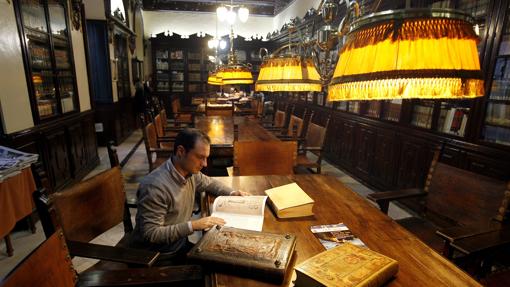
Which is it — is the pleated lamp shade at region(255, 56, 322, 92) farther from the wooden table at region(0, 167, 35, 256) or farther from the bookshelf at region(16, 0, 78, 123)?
the bookshelf at region(16, 0, 78, 123)

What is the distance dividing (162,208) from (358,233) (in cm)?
84

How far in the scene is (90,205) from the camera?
128 cm

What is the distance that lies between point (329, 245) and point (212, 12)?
8994mm

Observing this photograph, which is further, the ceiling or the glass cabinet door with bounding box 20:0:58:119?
the ceiling

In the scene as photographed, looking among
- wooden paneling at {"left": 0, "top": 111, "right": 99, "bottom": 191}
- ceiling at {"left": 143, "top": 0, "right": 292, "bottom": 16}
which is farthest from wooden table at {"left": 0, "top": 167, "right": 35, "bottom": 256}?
ceiling at {"left": 143, "top": 0, "right": 292, "bottom": 16}

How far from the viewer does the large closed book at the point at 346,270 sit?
75 centimetres

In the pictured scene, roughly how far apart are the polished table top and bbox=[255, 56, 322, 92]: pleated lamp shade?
128cm

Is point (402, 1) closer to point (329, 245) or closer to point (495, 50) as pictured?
point (495, 50)

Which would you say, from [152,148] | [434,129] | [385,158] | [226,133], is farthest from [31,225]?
[434,129]

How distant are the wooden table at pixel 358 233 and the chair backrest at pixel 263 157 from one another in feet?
1.43

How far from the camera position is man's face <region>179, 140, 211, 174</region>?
1.31 meters

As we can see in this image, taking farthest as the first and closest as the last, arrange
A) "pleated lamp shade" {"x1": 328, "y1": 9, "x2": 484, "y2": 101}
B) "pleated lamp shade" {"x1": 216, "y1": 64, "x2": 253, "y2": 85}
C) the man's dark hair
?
"pleated lamp shade" {"x1": 216, "y1": 64, "x2": 253, "y2": 85} < the man's dark hair < "pleated lamp shade" {"x1": 328, "y1": 9, "x2": 484, "y2": 101}

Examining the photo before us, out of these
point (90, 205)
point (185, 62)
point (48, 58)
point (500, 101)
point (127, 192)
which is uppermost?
point (185, 62)

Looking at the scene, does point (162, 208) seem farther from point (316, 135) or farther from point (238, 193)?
→ point (316, 135)
